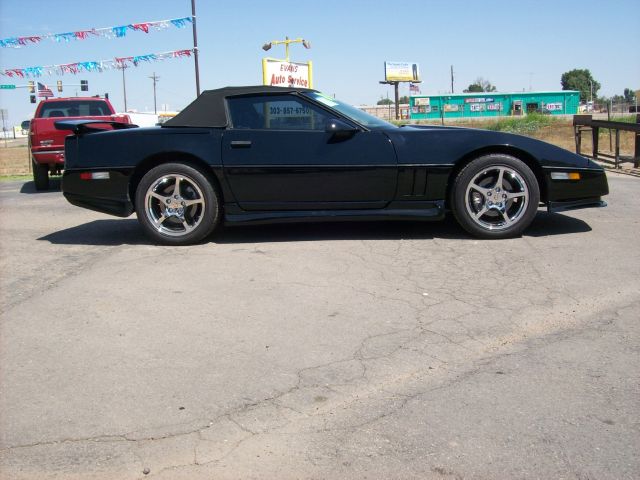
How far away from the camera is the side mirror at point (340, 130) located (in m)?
5.45

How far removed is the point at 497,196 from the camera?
18.2 feet

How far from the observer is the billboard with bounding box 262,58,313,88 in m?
21.6

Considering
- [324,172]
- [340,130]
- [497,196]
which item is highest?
[340,130]

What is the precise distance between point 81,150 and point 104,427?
149 inches

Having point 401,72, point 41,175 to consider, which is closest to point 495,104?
point 401,72

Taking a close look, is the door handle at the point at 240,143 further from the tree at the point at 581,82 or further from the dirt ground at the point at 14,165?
the tree at the point at 581,82

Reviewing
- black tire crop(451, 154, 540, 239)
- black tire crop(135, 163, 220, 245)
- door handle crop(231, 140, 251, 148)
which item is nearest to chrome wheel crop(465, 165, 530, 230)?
black tire crop(451, 154, 540, 239)

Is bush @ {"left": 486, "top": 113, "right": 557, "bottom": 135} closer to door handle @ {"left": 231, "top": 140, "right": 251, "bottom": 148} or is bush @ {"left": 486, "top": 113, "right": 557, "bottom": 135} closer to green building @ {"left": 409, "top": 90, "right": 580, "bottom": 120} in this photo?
door handle @ {"left": 231, "top": 140, "right": 251, "bottom": 148}

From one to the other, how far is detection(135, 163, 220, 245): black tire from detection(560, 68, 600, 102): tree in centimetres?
12721

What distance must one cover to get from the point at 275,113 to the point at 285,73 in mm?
17639

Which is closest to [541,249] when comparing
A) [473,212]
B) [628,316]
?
[473,212]

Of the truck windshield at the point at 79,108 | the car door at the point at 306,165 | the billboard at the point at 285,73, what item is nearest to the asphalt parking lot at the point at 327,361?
the car door at the point at 306,165

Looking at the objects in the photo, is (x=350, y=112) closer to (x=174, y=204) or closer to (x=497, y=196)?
(x=497, y=196)

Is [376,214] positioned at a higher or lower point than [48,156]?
lower
